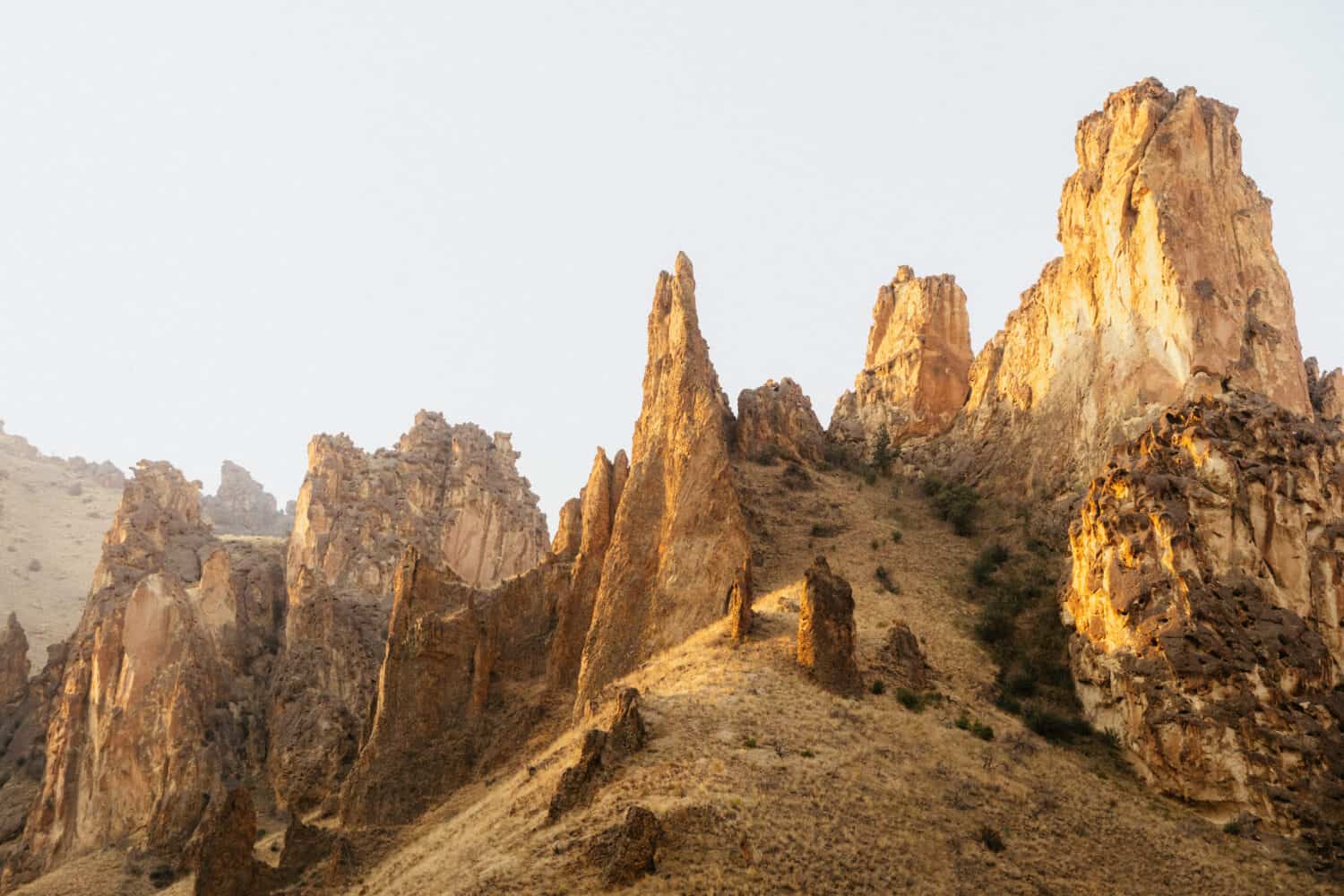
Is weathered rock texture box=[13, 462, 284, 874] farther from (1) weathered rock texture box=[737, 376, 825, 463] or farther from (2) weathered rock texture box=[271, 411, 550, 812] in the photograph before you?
(1) weathered rock texture box=[737, 376, 825, 463]

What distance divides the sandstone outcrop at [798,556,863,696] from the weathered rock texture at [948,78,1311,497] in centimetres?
1842

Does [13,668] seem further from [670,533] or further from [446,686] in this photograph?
[670,533]

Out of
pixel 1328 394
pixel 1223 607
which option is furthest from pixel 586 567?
pixel 1328 394

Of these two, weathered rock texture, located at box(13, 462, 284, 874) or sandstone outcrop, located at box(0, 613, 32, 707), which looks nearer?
weathered rock texture, located at box(13, 462, 284, 874)

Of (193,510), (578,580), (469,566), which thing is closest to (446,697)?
(578,580)

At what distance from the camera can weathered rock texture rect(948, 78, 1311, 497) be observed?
4869cm

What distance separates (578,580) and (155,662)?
22.2 m

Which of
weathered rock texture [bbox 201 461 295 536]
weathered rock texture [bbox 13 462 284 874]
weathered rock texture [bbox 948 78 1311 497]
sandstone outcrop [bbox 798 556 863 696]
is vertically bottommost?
weathered rock texture [bbox 13 462 284 874]

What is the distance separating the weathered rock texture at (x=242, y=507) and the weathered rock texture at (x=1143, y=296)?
74672 millimetres

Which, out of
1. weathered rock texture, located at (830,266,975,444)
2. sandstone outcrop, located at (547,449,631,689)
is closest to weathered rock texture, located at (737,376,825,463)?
weathered rock texture, located at (830,266,975,444)

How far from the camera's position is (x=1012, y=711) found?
40312 millimetres

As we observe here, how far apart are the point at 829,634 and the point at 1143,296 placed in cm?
2449

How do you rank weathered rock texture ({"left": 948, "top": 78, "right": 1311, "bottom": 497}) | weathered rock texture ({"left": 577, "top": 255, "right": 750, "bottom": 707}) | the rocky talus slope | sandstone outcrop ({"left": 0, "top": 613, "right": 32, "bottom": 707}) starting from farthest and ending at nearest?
the rocky talus slope, sandstone outcrop ({"left": 0, "top": 613, "right": 32, "bottom": 707}), weathered rock texture ({"left": 948, "top": 78, "right": 1311, "bottom": 497}), weathered rock texture ({"left": 577, "top": 255, "right": 750, "bottom": 707})

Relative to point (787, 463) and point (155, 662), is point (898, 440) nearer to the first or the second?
point (787, 463)
